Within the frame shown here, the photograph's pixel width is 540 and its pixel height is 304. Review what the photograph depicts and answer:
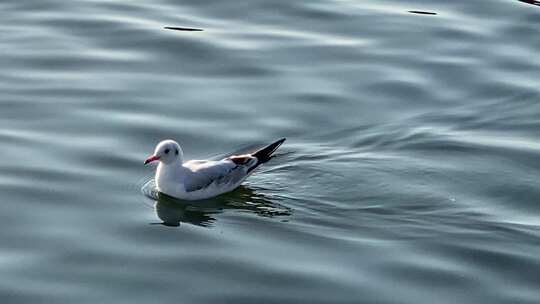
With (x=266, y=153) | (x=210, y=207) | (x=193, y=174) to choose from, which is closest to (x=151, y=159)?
(x=193, y=174)

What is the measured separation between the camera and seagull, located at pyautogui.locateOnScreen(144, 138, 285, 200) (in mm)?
15312

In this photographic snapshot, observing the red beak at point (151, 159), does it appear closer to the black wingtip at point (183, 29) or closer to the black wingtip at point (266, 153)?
the black wingtip at point (266, 153)

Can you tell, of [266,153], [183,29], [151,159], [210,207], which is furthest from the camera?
[183,29]

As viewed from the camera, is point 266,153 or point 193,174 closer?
point 193,174

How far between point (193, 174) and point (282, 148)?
1.83 metres

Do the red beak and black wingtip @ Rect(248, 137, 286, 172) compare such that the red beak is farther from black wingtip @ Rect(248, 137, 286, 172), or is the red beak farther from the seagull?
black wingtip @ Rect(248, 137, 286, 172)

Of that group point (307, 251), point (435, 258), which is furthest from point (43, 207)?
point (435, 258)

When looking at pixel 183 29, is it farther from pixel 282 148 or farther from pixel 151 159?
pixel 151 159

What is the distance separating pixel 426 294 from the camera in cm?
1278

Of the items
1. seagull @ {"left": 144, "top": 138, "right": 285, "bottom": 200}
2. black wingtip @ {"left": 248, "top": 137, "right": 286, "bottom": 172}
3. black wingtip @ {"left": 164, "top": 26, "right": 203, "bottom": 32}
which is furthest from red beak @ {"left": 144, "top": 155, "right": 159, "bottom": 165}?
black wingtip @ {"left": 164, "top": 26, "right": 203, "bottom": 32}

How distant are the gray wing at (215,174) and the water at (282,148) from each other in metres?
0.26

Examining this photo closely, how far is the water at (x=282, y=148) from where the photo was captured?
13.2 m

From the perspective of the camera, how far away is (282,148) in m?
16.8

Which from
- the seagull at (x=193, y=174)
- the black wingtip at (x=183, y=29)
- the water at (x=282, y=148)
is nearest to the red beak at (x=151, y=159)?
the seagull at (x=193, y=174)
